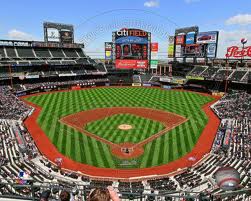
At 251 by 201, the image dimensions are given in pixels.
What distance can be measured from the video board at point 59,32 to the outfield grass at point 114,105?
26461 millimetres

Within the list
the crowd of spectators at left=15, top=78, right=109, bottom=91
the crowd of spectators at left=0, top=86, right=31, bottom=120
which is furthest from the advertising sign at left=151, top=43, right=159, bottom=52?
the crowd of spectators at left=0, top=86, right=31, bottom=120

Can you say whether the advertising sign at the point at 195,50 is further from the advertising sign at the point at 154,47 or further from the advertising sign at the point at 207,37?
the advertising sign at the point at 154,47

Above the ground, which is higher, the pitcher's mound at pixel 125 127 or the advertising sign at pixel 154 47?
the advertising sign at pixel 154 47

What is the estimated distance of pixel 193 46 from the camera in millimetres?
82500

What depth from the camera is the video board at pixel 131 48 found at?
259 ft

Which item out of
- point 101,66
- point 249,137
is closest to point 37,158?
point 249,137

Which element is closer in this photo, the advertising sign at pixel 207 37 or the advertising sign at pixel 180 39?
the advertising sign at pixel 207 37

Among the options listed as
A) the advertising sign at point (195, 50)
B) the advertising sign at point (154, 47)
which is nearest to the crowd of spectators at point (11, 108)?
the advertising sign at point (154, 47)

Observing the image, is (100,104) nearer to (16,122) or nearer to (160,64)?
(16,122)

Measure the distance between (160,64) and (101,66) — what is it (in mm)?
27232

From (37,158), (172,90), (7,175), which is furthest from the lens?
(172,90)

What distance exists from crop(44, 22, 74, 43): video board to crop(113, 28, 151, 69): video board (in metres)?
21.3

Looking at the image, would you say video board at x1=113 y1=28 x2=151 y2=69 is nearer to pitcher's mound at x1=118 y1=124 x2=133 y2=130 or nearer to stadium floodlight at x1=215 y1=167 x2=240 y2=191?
pitcher's mound at x1=118 y1=124 x2=133 y2=130

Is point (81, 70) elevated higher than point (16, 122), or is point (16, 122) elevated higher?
point (81, 70)
